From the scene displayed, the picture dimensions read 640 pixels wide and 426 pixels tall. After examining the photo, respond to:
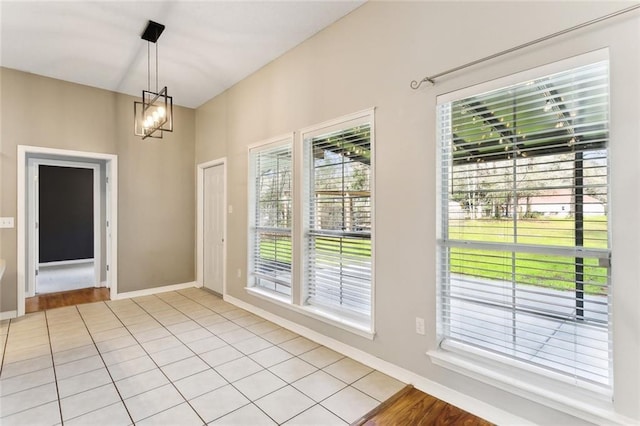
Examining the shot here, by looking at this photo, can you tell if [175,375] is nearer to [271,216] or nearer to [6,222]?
[271,216]

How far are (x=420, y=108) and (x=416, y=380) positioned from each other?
80.1 inches

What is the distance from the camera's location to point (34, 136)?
405 cm

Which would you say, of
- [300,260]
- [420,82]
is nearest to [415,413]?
[300,260]

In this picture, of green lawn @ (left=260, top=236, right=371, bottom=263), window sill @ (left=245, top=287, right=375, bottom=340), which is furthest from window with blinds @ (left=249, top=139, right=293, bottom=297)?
window sill @ (left=245, top=287, right=375, bottom=340)

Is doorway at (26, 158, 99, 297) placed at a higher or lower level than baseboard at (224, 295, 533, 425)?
higher

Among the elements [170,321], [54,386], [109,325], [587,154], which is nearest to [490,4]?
[587,154]

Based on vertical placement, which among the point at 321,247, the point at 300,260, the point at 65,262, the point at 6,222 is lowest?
the point at 65,262

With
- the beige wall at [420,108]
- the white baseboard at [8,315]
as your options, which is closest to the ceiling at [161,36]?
the beige wall at [420,108]

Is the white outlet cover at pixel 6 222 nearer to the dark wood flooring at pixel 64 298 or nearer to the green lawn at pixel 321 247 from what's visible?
the dark wood flooring at pixel 64 298

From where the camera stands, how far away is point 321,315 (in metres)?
3.05

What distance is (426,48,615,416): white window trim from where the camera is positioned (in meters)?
1.61

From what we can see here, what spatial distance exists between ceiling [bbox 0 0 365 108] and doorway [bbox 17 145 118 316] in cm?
109

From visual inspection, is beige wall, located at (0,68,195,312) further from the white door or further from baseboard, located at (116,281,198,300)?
the white door

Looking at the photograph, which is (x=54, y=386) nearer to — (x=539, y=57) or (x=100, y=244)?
(x=100, y=244)
